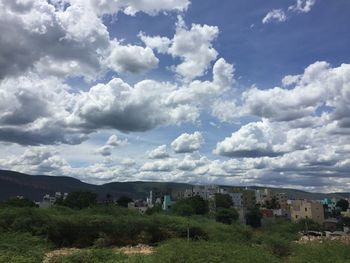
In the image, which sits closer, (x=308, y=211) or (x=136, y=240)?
(x=136, y=240)

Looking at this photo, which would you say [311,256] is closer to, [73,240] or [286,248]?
[286,248]

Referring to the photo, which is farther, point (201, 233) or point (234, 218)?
point (234, 218)

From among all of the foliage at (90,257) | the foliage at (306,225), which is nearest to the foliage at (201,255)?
the foliage at (90,257)

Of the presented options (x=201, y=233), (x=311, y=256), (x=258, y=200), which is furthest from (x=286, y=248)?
(x=258, y=200)

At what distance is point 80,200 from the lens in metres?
81.2

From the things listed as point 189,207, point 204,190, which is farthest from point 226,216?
point 204,190

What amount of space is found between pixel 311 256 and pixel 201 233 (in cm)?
2287

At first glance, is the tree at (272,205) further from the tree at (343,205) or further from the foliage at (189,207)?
the foliage at (189,207)

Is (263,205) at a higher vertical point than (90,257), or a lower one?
higher

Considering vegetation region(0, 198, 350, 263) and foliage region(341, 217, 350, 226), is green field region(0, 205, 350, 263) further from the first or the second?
foliage region(341, 217, 350, 226)

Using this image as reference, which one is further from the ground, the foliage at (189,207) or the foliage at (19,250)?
the foliage at (189,207)

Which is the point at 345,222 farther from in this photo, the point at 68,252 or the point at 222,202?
the point at 68,252

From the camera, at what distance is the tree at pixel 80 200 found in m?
79.7

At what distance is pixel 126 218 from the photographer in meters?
48.1
